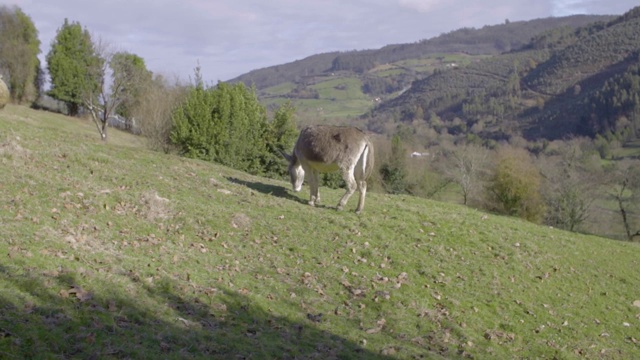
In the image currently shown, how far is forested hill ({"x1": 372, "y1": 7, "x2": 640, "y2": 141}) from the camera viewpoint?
11088 centimetres

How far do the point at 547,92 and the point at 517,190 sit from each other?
10715cm

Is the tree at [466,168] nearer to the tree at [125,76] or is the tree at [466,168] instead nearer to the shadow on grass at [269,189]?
the tree at [125,76]

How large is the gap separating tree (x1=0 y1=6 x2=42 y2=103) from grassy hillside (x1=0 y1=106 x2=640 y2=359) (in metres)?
52.4

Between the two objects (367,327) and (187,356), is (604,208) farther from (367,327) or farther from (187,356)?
(187,356)

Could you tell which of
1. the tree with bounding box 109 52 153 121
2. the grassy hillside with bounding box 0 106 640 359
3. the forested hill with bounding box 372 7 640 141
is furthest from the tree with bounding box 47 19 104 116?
the forested hill with bounding box 372 7 640 141

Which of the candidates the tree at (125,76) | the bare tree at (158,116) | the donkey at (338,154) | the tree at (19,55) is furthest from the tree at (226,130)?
the tree at (19,55)

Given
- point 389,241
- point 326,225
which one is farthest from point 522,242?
point 326,225

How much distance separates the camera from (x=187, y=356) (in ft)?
21.6

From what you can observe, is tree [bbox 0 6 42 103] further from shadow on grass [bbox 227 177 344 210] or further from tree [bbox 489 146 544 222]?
tree [bbox 489 146 544 222]

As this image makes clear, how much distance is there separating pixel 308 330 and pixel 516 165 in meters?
42.0

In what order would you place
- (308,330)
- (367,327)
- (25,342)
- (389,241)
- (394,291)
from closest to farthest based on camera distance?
(25,342) → (308,330) → (367,327) → (394,291) → (389,241)

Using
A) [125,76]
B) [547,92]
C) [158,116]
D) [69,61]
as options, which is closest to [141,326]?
[158,116]

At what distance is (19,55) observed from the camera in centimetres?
6206

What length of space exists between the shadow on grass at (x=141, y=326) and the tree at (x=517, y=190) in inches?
1590
